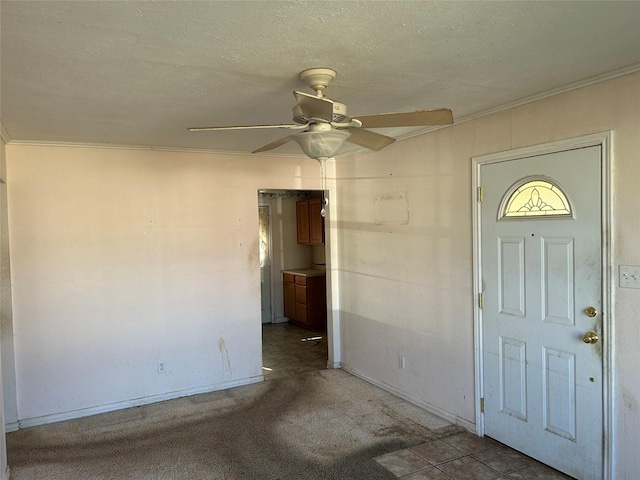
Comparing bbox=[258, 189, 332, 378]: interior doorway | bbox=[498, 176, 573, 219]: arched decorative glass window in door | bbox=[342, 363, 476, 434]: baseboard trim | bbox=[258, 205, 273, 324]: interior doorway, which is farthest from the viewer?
bbox=[258, 205, 273, 324]: interior doorway

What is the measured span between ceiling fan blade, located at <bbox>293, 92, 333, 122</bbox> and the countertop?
184 inches

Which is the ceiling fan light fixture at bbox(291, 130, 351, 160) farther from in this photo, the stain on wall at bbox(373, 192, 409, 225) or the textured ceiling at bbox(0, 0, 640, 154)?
the stain on wall at bbox(373, 192, 409, 225)

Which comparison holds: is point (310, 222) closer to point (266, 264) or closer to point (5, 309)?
point (266, 264)

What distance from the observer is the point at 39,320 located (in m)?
3.59

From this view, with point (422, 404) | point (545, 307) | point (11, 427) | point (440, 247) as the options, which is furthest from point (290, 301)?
point (545, 307)

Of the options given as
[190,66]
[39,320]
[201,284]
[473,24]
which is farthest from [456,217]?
[39,320]

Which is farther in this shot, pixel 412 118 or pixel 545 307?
pixel 545 307

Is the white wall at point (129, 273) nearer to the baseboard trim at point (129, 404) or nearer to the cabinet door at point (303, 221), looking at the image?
the baseboard trim at point (129, 404)

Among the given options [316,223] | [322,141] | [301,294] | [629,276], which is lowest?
[301,294]

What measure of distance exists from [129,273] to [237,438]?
1.71 meters

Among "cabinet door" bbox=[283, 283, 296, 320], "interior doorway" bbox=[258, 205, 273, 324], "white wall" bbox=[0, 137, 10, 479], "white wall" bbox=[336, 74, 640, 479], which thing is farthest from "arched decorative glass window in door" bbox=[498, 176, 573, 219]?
"interior doorway" bbox=[258, 205, 273, 324]

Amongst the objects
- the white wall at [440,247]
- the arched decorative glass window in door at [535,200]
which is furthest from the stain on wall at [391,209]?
the arched decorative glass window in door at [535,200]

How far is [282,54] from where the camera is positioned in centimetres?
194

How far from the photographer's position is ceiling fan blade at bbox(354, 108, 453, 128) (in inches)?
73.0
